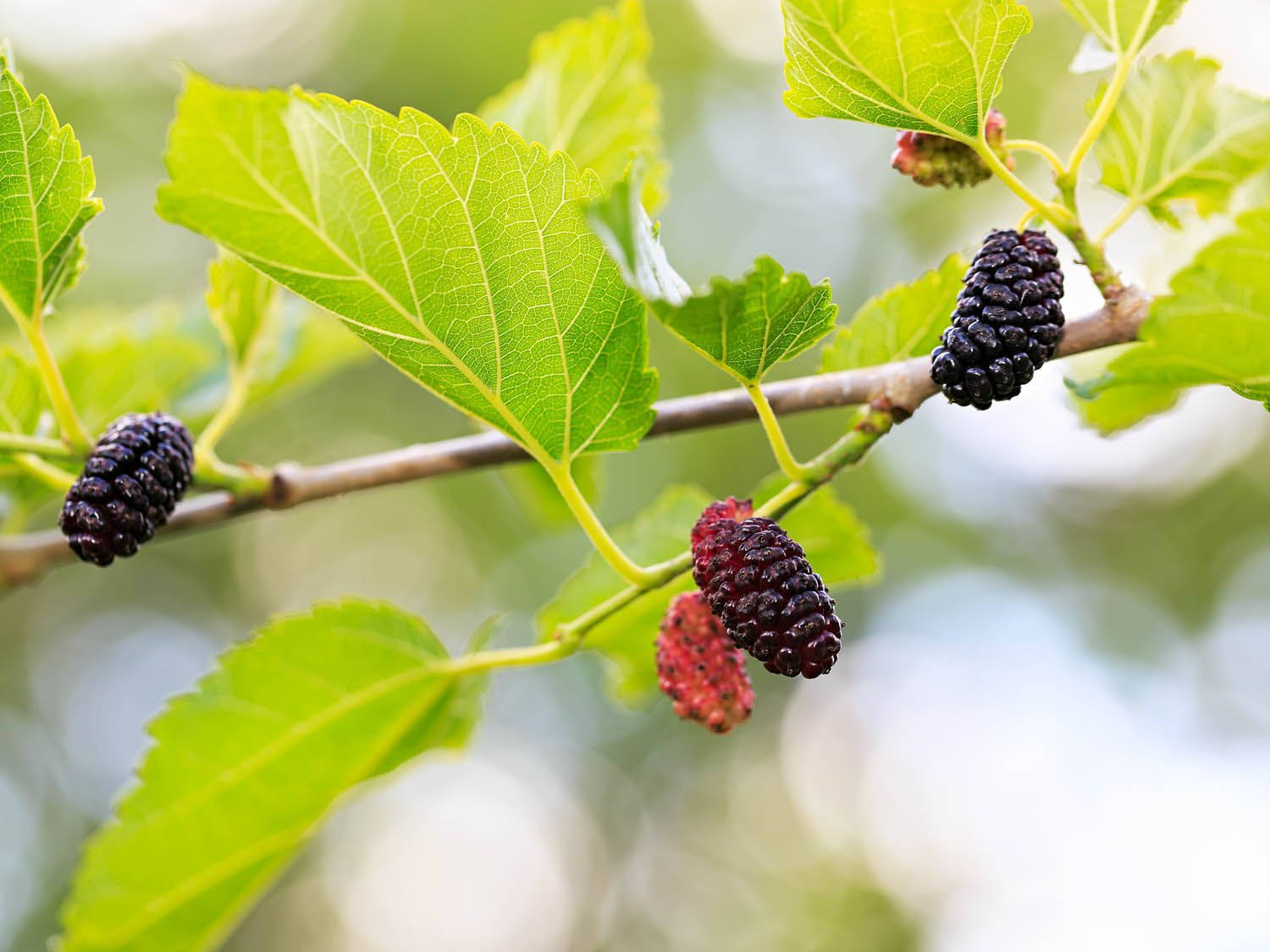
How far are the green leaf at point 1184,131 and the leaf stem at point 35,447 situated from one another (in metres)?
0.95

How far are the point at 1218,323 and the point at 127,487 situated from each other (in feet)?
2.60

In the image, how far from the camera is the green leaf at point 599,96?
3.97 ft

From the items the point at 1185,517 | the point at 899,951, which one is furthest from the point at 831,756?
the point at 1185,517

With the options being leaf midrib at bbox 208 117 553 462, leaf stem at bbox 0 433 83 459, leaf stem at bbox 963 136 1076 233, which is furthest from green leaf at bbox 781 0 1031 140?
leaf stem at bbox 0 433 83 459

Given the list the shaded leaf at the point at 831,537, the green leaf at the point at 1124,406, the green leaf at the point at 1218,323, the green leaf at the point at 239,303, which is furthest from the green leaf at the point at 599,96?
the green leaf at the point at 1218,323

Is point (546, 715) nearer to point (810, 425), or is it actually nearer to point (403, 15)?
point (810, 425)

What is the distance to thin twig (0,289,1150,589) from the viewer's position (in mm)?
902

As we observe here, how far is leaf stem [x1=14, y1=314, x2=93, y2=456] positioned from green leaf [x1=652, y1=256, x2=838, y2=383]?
0.58 metres

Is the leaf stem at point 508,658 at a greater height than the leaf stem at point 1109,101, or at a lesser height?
lesser

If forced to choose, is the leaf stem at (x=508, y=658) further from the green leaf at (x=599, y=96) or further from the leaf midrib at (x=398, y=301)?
the green leaf at (x=599, y=96)

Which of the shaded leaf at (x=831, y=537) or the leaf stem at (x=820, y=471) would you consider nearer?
the leaf stem at (x=820, y=471)

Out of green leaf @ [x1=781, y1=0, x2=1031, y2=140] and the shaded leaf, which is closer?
green leaf @ [x1=781, y1=0, x2=1031, y2=140]

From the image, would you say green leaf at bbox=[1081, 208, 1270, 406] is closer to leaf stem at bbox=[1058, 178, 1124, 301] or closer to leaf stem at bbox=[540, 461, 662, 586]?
leaf stem at bbox=[1058, 178, 1124, 301]

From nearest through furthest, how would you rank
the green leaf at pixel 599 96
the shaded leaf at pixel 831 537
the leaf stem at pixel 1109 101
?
the leaf stem at pixel 1109 101 < the shaded leaf at pixel 831 537 < the green leaf at pixel 599 96
